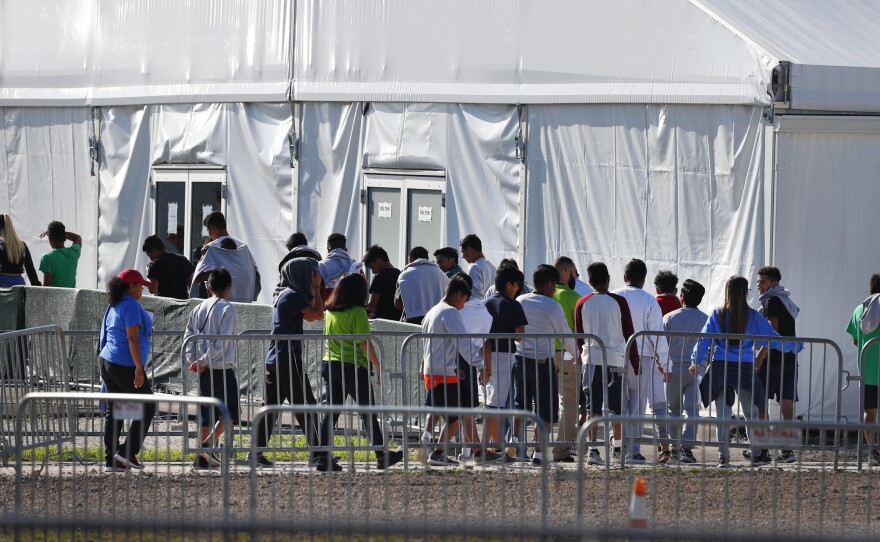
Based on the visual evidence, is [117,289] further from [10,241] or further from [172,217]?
[172,217]

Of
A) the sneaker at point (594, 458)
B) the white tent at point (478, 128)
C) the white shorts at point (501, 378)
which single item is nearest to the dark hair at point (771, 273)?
the white tent at point (478, 128)

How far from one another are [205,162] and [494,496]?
10056 millimetres

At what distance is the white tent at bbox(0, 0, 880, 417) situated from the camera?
12961 millimetres

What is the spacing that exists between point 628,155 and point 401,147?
319 centimetres

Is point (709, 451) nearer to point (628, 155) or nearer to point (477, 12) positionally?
point (628, 155)

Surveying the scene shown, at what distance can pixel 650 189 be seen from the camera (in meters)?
14.1

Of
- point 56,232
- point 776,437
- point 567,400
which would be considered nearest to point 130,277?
point 567,400

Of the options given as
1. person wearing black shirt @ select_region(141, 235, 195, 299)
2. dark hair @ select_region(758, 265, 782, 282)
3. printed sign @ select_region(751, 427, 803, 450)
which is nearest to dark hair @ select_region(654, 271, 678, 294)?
dark hair @ select_region(758, 265, 782, 282)

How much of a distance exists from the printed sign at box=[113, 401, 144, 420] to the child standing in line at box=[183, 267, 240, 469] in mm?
2936

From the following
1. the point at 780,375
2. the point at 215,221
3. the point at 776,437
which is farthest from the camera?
the point at 215,221

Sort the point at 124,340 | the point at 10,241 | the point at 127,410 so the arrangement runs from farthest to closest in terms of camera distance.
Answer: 1. the point at 10,241
2. the point at 124,340
3. the point at 127,410

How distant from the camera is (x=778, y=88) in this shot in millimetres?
12656

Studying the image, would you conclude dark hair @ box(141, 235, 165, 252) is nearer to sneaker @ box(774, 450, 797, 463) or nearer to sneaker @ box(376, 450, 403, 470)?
sneaker @ box(376, 450, 403, 470)

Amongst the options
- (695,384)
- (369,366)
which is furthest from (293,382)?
(695,384)
